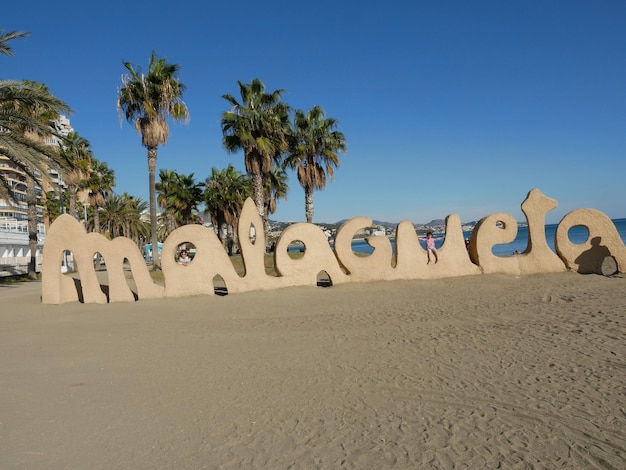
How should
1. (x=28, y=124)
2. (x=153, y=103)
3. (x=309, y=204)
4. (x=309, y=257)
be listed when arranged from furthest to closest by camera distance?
(x=309, y=204), (x=153, y=103), (x=28, y=124), (x=309, y=257)

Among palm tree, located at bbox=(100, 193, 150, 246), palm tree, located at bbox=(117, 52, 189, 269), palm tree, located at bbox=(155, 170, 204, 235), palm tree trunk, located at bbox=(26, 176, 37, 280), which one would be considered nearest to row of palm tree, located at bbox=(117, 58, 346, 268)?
palm tree, located at bbox=(117, 52, 189, 269)

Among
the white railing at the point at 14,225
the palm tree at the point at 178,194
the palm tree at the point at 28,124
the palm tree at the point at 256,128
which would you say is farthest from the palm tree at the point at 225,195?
the palm tree at the point at 28,124

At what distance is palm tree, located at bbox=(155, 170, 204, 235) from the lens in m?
40.0

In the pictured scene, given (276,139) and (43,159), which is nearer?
(43,159)

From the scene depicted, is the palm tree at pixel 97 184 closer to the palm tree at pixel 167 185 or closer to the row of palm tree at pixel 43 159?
the row of palm tree at pixel 43 159

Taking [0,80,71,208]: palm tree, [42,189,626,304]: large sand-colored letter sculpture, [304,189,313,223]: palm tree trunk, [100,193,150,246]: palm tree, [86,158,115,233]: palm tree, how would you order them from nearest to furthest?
[42,189,626,304]: large sand-colored letter sculpture < [0,80,71,208]: palm tree < [304,189,313,223]: palm tree trunk < [86,158,115,233]: palm tree < [100,193,150,246]: palm tree

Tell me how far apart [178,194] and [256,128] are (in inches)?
698

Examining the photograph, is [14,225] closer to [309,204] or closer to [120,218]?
[120,218]

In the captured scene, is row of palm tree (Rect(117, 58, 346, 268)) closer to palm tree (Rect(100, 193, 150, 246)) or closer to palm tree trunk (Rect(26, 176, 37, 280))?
palm tree trunk (Rect(26, 176, 37, 280))

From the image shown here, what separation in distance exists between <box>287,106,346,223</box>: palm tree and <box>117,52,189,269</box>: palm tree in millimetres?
8042

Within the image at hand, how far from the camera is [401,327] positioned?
338 inches

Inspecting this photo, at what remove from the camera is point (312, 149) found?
29.1m

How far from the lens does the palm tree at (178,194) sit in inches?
1576

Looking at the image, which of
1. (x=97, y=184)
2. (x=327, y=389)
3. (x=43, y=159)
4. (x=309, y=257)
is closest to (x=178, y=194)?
(x=97, y=184)
